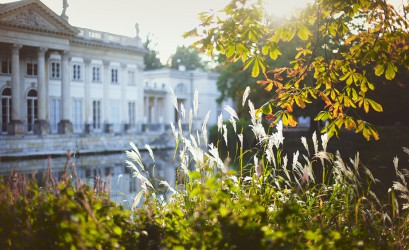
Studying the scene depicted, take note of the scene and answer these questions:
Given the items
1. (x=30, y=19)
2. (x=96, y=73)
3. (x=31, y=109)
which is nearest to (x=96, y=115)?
(x=96, y=73)

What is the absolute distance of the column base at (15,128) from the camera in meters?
25.1

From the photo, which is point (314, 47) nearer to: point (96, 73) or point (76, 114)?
point (76, 114)

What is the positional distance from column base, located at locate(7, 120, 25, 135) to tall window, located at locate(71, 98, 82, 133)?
241 inches

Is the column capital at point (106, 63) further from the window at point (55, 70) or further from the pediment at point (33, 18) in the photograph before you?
the pediment at point (33, 18)

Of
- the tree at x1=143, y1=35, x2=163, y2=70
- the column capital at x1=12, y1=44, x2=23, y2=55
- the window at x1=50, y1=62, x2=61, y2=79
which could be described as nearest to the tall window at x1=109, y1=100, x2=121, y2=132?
the window at x1=50, y1=62, x2=61, y2=79

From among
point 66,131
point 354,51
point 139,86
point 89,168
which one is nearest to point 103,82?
point 139,86

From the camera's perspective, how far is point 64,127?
2861cm

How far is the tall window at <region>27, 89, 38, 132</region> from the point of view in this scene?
28608 mm

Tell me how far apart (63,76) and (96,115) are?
469 centimetres

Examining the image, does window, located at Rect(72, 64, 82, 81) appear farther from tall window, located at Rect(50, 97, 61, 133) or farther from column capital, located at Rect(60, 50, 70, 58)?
tall window, located at Rect(50, 97, 61, 133)

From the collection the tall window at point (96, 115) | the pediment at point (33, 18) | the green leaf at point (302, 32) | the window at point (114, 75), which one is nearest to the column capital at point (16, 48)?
the pediment at point (33, 18)

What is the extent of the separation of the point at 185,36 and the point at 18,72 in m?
25.1

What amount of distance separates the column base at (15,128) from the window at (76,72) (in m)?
7.06

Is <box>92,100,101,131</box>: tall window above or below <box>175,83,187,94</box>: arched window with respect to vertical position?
below
